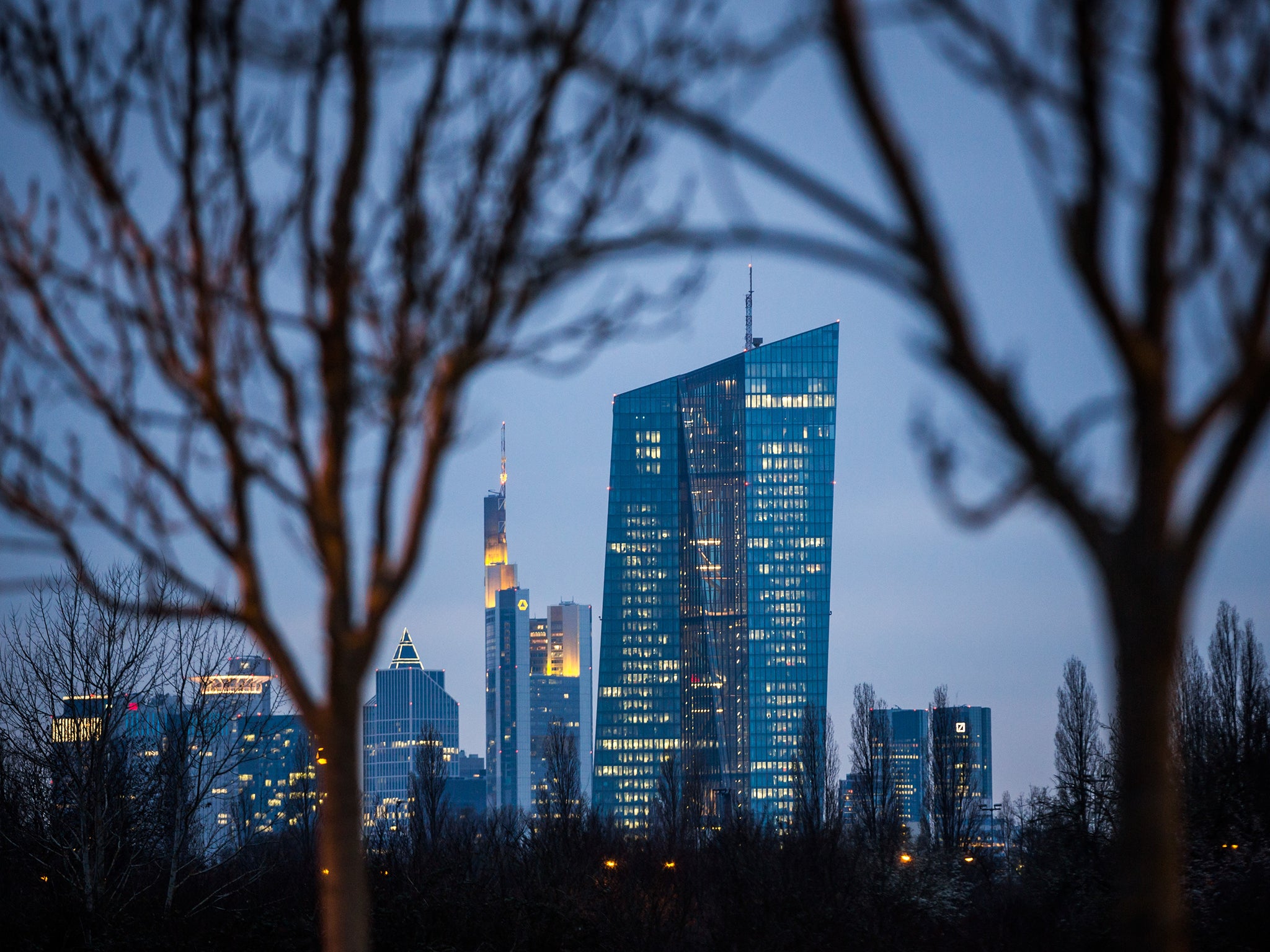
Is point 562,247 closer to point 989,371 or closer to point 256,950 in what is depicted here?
point 989,371

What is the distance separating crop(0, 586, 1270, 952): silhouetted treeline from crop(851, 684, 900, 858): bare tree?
728 centimetres

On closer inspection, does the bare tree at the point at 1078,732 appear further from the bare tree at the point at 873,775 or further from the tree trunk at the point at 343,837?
the tree trunk at the point at 343,837

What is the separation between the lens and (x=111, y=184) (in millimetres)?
3713

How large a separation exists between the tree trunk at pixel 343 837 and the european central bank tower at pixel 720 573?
340 ft

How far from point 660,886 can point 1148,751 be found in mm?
21027

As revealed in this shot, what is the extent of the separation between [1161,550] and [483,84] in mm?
2290

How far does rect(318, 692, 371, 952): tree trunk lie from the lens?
3.62m

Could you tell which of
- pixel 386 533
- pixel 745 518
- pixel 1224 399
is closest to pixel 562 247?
pixel 386 533

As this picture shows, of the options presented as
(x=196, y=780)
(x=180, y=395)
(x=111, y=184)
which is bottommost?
(x=196, y=780)

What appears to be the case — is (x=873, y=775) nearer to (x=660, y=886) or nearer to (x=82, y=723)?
(x=660, y=886)

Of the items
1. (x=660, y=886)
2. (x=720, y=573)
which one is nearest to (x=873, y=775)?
(x=660, y=886)

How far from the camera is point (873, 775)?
51406 mm

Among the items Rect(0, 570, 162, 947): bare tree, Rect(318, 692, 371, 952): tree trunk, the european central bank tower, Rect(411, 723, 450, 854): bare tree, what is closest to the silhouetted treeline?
Rect(0, 570, 162, 947): bare tree

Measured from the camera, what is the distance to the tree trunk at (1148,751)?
98.1 inches
